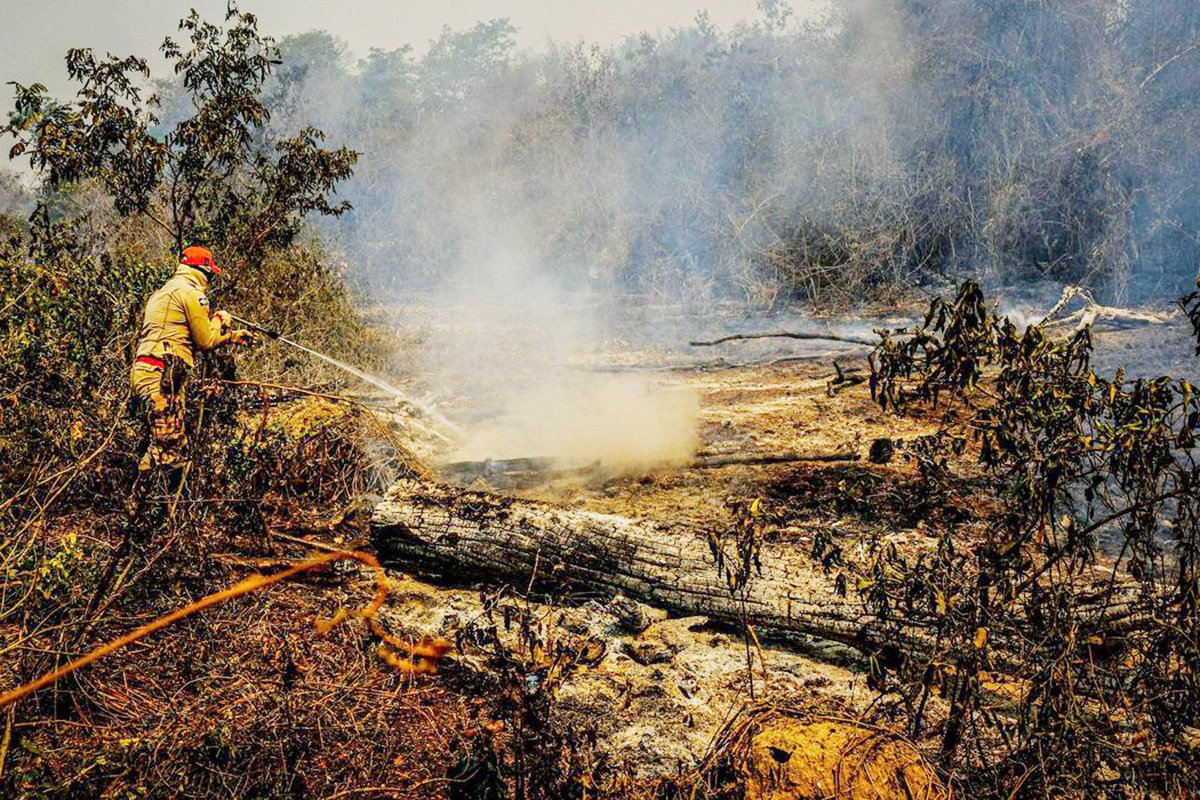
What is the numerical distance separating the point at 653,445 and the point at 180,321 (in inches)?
139

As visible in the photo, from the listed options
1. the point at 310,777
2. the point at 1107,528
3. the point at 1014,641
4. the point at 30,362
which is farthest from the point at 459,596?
the point at 1107,528

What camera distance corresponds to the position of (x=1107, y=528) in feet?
14.2

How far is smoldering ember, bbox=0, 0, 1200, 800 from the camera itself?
2576 mm

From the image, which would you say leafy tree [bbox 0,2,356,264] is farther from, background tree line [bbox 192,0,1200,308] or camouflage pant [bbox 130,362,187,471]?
background tree line [bbox 192,0,1200,308]

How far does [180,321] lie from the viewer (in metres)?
4.64

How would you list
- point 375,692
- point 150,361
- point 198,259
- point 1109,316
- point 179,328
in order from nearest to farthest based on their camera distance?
point 375,692
point 150,361
point 179,328
point 198,259
point 1109,316

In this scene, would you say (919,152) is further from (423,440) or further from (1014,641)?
(1014,641)

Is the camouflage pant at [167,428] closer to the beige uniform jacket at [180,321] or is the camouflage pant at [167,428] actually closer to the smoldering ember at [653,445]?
the smoldering ember at [653,445]

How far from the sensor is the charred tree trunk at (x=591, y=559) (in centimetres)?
338

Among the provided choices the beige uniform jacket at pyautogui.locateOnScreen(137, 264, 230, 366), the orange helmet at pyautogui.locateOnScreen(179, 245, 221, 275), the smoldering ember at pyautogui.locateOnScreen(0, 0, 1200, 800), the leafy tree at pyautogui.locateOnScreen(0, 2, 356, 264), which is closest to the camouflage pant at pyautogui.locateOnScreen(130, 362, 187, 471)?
the smoldering ember at pyautogui.locateOnScreen(0, 0, 1200, 800)

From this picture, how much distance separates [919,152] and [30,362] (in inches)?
434

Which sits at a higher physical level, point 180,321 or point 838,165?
point 838,165

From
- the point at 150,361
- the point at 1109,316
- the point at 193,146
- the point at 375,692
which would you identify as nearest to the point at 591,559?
the point at 375,692

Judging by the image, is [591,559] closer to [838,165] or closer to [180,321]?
[180,321]
